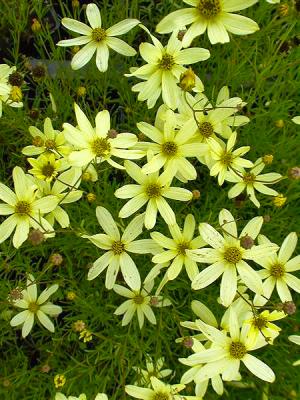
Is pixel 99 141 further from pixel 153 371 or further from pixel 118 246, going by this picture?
pixel 153 371

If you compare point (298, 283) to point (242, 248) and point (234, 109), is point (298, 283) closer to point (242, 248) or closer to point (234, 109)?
point (242, 248)

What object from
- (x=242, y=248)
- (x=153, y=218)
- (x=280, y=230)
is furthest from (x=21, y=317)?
(x=280, y=230)

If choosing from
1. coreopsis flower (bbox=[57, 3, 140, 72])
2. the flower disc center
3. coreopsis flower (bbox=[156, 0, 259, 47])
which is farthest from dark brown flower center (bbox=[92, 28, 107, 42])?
the flower disc center

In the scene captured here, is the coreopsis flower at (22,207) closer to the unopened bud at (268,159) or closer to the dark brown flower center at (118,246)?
A: the dark brown flower center at (118,246)

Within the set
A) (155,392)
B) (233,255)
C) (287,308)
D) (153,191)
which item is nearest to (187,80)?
(153,191)

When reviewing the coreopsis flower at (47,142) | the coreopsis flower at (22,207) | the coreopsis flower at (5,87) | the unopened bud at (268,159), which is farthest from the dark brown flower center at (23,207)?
the unopened bud at (268,159)
